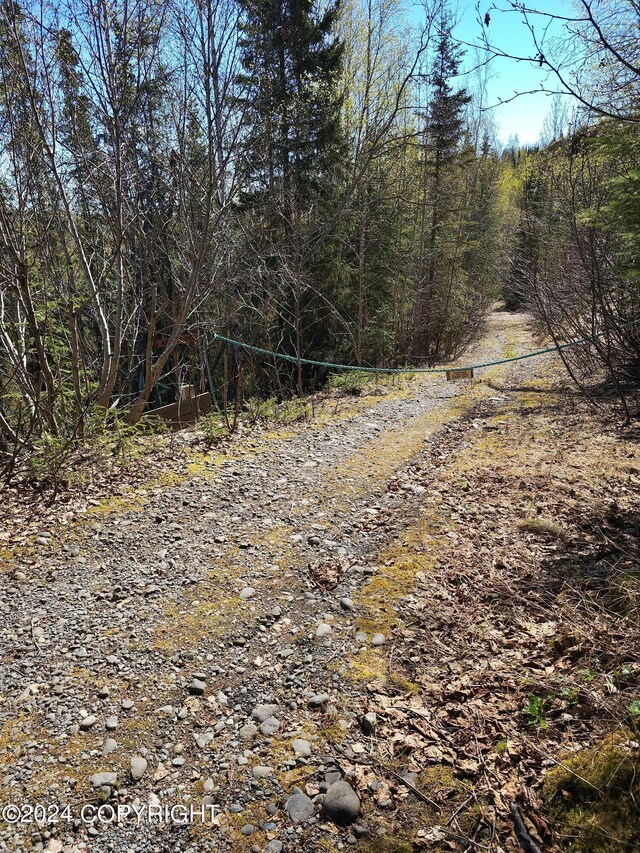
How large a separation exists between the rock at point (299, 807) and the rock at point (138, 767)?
2.25 ft

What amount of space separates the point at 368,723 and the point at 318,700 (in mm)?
313

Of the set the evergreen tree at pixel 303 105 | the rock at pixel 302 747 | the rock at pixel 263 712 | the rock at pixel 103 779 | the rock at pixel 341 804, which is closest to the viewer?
the rock at pixel 341 804

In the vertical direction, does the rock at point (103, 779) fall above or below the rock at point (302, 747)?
above

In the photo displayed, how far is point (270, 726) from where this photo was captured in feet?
8.11

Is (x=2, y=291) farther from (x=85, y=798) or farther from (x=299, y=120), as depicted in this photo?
Result: (x=299, y=120)

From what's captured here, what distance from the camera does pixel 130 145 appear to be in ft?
19.8

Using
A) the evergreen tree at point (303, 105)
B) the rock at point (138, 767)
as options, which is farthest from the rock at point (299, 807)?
the evergreen tree at point (303, 105)

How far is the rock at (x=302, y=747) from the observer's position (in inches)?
90.5

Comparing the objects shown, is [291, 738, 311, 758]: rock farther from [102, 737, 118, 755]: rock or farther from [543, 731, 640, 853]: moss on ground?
[543, 731, 640, 853]: moss on ground

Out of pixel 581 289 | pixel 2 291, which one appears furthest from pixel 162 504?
→ pixel 581 289

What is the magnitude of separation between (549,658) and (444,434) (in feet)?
17.2

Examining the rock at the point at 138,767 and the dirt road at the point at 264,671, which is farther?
the rock at the point at 138,767
